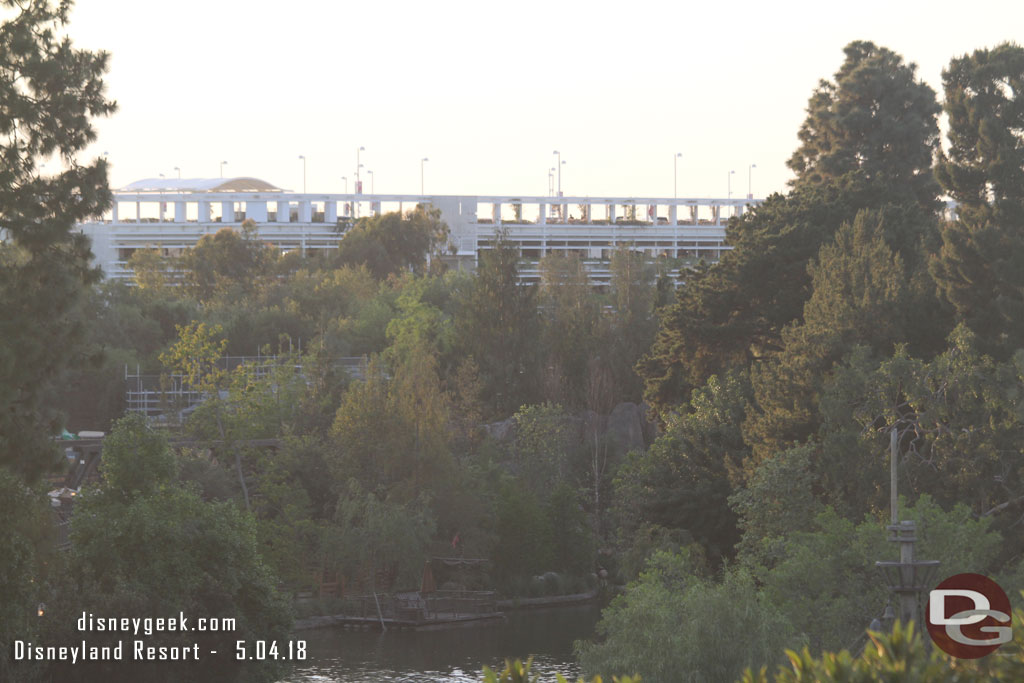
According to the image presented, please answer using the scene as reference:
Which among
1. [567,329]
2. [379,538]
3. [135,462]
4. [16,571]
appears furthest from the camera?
[567,329]

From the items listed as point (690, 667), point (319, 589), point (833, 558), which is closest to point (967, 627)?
point (690, 667)

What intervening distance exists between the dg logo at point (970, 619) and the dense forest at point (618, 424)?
237 cm

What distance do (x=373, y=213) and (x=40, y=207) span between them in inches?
3700

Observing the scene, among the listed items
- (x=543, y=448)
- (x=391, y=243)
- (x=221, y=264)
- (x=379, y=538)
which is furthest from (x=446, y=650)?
(x=391, y=243)

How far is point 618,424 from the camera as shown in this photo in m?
51.6

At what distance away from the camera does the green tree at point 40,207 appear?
76.5 feet

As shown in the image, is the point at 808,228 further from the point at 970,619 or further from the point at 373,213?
the point at 373,213

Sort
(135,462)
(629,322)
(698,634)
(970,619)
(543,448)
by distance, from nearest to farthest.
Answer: (970,619) < (698,634) < (135,462) < (543,448) < (629,322)

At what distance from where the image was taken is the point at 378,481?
44.4 meters

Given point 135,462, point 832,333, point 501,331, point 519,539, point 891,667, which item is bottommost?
point 519,539

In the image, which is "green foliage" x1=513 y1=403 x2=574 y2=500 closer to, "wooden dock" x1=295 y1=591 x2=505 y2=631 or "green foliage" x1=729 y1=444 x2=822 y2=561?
"wooden dock" x1=295 y1=591 x2=505 y2=631

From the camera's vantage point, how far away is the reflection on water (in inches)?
1358

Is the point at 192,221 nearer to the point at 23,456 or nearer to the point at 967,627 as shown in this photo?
the point at 23,456

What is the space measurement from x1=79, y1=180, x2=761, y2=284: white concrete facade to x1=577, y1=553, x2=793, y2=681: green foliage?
86.4 meters
